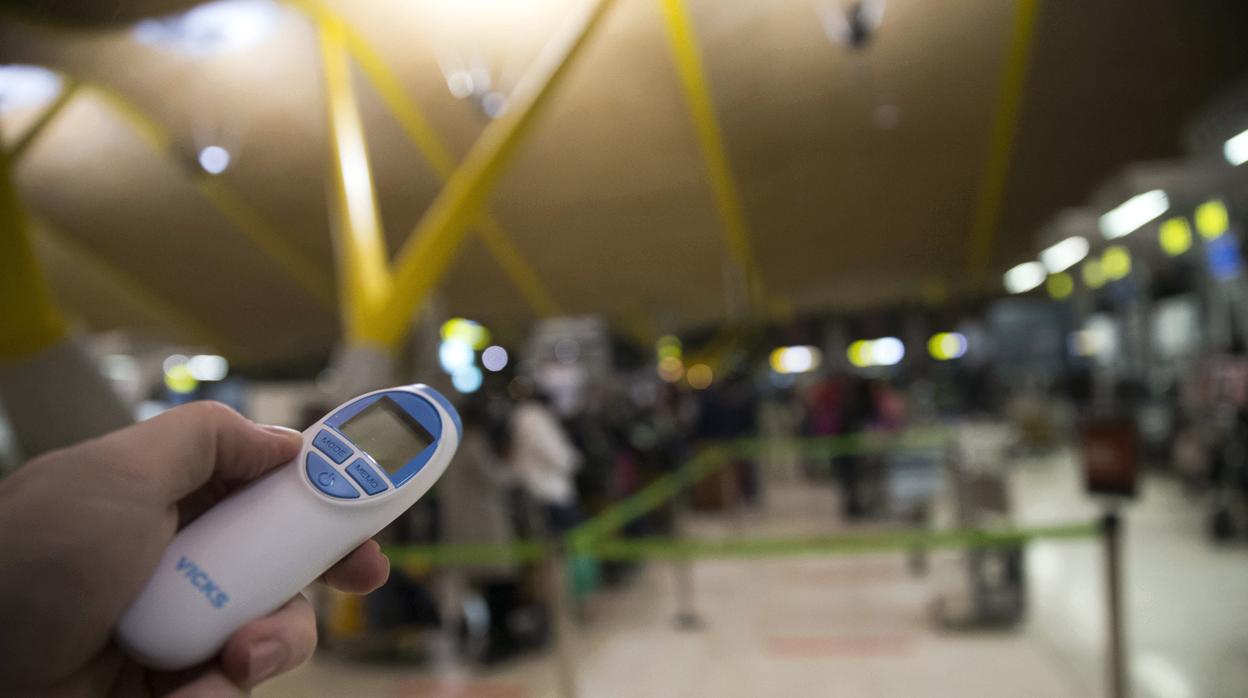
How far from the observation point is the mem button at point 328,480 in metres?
0.84

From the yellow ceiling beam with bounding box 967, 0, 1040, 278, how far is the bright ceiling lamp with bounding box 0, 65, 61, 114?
39.2ft

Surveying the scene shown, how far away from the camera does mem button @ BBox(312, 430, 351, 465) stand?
0.88 metres

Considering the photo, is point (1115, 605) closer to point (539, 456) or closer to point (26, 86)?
point (539, 456)

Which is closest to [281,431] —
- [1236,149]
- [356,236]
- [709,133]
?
[356,236]

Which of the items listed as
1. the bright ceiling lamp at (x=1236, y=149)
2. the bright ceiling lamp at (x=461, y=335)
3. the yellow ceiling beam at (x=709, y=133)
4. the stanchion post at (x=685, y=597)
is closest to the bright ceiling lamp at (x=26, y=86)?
the bright ceiling lamp at (x=461, y=335)

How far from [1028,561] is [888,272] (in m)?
14.6

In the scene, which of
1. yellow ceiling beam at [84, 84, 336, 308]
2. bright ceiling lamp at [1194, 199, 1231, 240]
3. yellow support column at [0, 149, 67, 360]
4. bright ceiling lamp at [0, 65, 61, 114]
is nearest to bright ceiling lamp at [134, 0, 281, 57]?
yellow ceiling beam at [84, 84, 336, 308]

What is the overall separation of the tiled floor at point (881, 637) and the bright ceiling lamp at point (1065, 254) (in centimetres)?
979

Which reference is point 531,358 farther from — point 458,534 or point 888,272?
point 458,534

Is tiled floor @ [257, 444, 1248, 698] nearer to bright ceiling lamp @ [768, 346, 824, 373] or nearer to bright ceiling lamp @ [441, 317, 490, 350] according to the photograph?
bright ceiling lamp @ [441, 317, 490, 350]

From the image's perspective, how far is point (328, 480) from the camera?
853mm

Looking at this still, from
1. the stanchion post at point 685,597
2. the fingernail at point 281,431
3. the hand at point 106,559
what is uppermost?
the fingernail at point 281,431

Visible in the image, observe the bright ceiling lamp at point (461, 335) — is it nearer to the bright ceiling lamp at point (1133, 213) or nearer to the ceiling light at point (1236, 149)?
the ceiling light at point (1236, 149)

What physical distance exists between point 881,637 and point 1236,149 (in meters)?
6.81
